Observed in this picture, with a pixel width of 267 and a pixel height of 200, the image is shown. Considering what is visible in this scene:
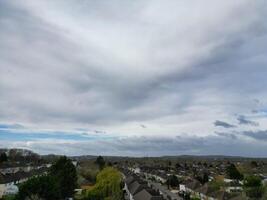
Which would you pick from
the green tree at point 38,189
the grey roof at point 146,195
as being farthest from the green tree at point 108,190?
the green tree at point 38,189

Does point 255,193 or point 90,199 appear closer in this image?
point 90,199

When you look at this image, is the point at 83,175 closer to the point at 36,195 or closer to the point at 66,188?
the point at 66,188

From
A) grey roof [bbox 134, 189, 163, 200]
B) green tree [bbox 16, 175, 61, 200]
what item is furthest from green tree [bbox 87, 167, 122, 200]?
green tree [bbox 16, 175, 61, 200]

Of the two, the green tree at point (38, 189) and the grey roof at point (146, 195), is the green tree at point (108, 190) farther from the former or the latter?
the green tree at point (38, 189)

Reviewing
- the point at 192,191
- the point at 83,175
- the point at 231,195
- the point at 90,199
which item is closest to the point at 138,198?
the point at 90,199

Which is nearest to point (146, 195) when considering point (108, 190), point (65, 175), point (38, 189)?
point (108, 190)

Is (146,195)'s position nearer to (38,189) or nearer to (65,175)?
(65,175)
